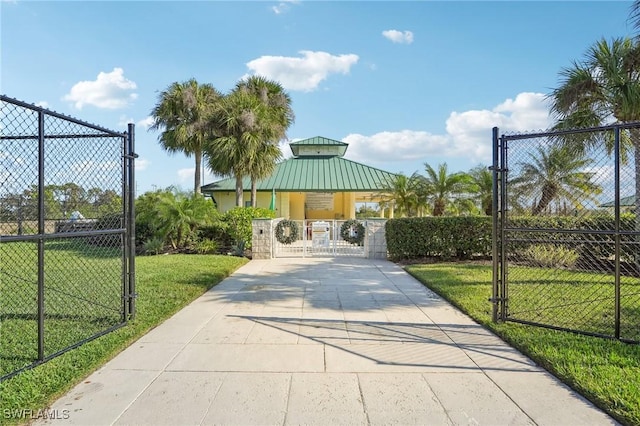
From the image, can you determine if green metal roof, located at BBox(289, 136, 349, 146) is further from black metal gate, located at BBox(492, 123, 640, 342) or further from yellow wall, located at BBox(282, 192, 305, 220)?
black metal gate, located at BBox(492, 123, 640, 342)

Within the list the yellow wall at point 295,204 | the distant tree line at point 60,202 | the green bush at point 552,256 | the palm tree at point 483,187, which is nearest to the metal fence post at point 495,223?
the distant tree line at point 60,202

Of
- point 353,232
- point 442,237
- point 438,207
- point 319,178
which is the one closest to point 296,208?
point 319,178

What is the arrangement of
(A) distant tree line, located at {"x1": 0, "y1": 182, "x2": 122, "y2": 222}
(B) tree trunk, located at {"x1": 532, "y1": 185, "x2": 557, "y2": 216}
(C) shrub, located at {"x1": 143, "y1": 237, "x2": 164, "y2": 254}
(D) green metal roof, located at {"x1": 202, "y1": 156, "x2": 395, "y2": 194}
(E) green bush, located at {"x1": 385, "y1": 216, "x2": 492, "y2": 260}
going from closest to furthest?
(A) distant tree line, located at {"x1": 0, "y1": 182, "x2": 122, "y2": 222}
(B) tree trunk, located at {"x1": 532, "y1": 185, "x2": 557, "y2": 216}
(E) green bush, located at {"x1": 385, "y1": 216, "x2": 492, "y2": 260}
(C) shrub, located at {"x1": 143, "y1": 237, "x2": 164, "y2": 254}
(D) green metal roof, located at {"x1": 202, "y1": 156, "x2": 395, "y2": 194}

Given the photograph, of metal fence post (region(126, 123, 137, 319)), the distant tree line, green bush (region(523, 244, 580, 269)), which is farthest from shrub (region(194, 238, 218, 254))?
green bush (region(523, 244, 580, 269))

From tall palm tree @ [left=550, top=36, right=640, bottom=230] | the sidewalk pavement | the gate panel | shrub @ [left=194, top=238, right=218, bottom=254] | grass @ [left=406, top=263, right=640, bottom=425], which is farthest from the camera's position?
shrub @ [left=194, top=238, right=218, bottom=254]

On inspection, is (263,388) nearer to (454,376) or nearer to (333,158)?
(454,376)

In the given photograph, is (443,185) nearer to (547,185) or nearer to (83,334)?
(547,185)

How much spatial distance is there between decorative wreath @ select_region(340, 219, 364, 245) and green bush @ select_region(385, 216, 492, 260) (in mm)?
2488

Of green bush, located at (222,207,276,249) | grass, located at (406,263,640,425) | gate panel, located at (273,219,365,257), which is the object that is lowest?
grass, located at (406,263,640,425)

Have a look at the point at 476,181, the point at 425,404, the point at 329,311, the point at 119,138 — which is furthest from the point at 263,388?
the point at 476,181

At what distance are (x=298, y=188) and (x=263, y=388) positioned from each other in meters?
19.7

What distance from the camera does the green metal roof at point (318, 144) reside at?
1061 inches

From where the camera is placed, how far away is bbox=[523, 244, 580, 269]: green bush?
10.5m

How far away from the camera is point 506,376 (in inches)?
146
